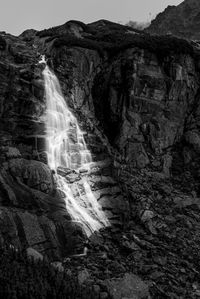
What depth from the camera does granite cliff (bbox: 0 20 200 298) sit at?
1905cm

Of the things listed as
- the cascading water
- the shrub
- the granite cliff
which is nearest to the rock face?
the granite cliff

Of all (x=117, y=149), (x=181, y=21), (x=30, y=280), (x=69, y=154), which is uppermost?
(x=181, y=21)

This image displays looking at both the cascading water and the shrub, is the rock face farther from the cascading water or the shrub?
the shrub

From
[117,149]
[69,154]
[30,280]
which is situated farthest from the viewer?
[117,149]

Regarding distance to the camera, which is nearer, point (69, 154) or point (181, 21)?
point (69, 154)

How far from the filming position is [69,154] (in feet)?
86.2

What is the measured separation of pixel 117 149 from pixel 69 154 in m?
5.23

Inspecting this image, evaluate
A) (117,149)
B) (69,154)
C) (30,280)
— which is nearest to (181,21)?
(117,149)

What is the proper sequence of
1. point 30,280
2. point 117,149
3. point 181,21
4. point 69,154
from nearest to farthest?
point 30,280
point 69,154
point 117,149
point 181,21

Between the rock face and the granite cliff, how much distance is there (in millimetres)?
39830

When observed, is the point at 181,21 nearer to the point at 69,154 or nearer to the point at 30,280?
the point at 69,154

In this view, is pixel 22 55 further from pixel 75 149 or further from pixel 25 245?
pixel 25 245

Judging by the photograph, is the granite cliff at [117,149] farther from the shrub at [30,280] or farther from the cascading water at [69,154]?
the shrub at [30,280]

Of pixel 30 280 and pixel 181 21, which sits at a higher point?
pixel 181 21
